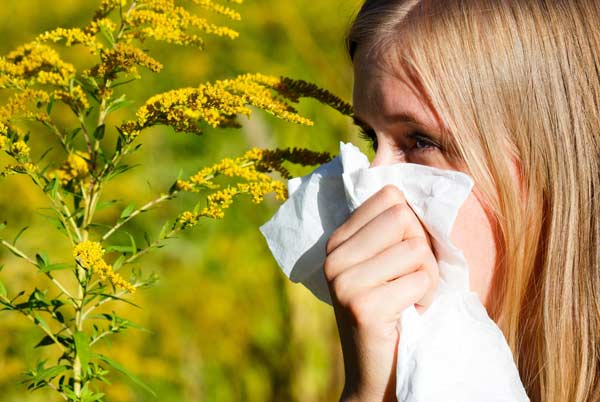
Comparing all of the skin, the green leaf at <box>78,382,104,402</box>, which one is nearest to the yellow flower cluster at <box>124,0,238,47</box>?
the skin

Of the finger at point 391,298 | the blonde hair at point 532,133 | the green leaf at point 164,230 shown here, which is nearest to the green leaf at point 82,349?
the green leaf at point 164,230

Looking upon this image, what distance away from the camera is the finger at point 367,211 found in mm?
1463

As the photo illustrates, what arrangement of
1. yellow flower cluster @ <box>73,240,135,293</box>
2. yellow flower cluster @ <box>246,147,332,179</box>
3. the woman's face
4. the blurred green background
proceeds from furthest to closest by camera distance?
1. the blurred green background
2. yellow flower cluster @ <box>246,147,332,179</box>
3. the woman's face
4. yellow flower cluster @ <box>73,240,135,293</box>

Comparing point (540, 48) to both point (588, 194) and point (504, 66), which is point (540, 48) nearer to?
point (504, 66)

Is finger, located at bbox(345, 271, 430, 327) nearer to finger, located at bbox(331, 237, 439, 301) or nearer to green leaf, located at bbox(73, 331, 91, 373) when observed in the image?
finger, located at bbox(331, 237, 439, 301)

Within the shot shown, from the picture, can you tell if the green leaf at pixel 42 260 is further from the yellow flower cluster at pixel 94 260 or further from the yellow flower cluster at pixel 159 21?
the yellow flower cluster at pixel 159 21

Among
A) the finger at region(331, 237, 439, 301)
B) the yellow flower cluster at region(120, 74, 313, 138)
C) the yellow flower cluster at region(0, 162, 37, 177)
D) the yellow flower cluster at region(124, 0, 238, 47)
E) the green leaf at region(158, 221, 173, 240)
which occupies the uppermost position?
the yellow flower cluster at region(124, 0, 238, 47)

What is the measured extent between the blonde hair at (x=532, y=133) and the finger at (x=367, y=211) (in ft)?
0.44

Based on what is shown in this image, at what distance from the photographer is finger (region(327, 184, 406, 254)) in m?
1.46

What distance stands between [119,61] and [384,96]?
Result: 45 cm

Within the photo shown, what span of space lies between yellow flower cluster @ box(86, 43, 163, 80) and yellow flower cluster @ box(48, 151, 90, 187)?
0.15 m

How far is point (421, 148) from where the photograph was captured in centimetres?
152

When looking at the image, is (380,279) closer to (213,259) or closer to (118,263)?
(118,263)

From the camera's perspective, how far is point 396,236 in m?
1.44
